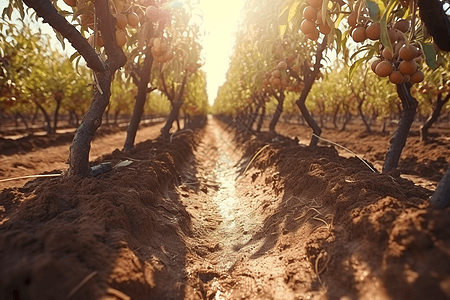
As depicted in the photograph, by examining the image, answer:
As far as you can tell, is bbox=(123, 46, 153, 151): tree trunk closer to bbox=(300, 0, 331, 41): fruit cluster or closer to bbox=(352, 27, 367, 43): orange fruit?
A: bbox=(300, 0, 331, 41): fruit cluster

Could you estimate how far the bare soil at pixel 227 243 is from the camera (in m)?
1.66

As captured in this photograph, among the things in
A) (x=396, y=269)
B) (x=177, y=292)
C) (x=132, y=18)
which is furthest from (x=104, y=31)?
(x=396, y=269)

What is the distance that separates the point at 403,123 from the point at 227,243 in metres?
3.52

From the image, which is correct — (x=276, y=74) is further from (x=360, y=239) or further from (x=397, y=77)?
(x=360, y=239)

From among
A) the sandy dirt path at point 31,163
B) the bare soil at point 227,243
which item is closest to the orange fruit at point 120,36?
the bare soil at point 227,243

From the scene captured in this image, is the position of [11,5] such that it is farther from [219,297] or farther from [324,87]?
[324,87]

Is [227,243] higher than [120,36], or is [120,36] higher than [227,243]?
[120,36]

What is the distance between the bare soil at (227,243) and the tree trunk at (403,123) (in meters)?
1.14

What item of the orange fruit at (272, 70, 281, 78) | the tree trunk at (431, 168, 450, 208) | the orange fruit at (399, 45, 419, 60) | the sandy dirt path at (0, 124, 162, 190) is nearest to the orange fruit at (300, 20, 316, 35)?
the orange fruit at (399, 45, 419, 60)

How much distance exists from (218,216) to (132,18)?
339 centimetres

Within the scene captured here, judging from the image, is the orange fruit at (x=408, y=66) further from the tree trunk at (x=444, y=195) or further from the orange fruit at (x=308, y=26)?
the tree trunk at (x=444, y=195)

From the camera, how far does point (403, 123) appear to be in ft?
14.1

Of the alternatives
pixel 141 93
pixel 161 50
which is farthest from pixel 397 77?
pixel 141 93

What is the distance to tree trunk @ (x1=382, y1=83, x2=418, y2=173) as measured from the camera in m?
4.20
